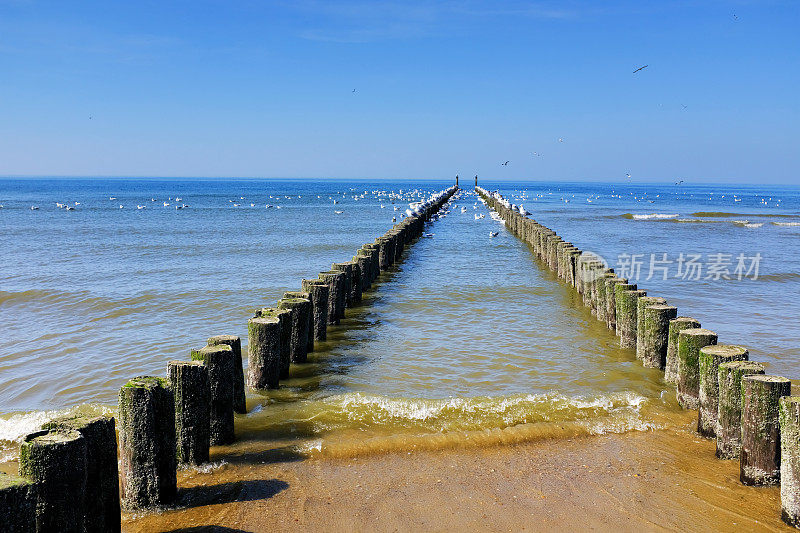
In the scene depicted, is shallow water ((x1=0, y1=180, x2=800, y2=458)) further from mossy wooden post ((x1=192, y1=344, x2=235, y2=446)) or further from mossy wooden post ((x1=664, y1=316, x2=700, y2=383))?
mossy wooden post ((x1=192, y1=344, x2=235, y2=446))

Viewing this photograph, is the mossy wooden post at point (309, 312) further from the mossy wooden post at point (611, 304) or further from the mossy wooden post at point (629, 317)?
the mossy wooden post at point (611, 304)

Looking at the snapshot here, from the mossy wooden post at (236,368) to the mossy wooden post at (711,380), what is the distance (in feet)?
15.1

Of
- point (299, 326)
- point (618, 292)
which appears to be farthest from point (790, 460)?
point (299, 326)

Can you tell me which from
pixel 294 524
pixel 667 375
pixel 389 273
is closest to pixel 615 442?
pixel 667 375

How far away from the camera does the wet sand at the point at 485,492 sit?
4.73 metres

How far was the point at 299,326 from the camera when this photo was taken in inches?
336

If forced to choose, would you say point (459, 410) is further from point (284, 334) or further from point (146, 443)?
point (146, 443)

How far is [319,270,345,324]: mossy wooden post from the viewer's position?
10680 mm

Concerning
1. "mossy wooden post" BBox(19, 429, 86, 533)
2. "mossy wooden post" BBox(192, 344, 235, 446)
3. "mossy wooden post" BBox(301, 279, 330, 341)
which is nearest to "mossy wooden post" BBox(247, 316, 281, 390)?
"mossy wooden post" BBox(192, 344, 235, 446)

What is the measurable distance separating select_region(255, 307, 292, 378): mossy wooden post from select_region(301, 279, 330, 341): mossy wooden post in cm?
154

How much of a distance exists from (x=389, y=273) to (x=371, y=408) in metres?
10.4

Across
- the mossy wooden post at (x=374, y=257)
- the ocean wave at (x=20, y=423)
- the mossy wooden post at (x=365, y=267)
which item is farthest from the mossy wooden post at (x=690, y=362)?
the mossy wooden post at (x=374, y=257)

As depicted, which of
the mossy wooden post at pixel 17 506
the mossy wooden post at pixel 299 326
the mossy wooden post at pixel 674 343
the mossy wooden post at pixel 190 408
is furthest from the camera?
the mossy wooden post at pixel 299 326

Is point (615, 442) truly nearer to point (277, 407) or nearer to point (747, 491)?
point (747, 491)
